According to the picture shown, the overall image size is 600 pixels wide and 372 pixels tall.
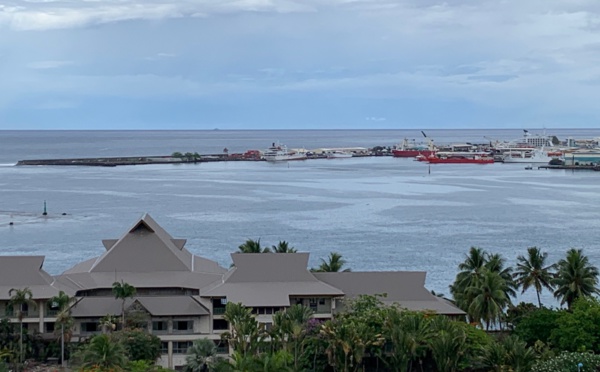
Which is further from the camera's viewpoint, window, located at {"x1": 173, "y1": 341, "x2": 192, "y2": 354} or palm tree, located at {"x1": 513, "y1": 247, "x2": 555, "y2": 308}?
palm tree, located at {"x1": 513, "y1": 247, "x2": 555, "y2": 308}

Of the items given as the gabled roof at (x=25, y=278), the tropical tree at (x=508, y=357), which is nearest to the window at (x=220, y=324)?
the gabled roof at (x=25, y=278)

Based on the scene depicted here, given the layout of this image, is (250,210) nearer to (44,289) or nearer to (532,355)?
(44,289)

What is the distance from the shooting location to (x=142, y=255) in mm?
34500

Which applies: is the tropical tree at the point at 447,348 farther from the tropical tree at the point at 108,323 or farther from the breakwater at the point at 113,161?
the breakwater at the point at 113,161

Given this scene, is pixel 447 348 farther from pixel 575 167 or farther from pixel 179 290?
pixel 575 167

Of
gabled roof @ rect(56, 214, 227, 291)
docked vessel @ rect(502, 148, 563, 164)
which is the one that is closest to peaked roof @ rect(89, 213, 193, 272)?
gabled roof @ rect(56, 214, 227, 291)

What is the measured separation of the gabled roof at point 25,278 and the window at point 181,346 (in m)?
4.71

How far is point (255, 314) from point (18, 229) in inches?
1898

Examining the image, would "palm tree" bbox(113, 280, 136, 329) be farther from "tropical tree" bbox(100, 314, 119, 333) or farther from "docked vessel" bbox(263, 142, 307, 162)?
"docked vessel" bbox(263, 142, 307, 162)

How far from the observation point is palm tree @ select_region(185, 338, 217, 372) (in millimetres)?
26891

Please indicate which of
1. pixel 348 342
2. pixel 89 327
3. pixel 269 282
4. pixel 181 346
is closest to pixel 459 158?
pixel 269 282

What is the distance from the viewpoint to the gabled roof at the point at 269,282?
31391mm

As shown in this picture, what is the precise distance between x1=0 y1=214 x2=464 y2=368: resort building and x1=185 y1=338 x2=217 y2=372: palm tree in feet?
10.6

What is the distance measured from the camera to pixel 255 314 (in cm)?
3072
